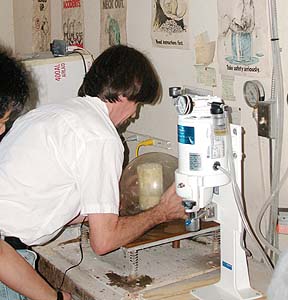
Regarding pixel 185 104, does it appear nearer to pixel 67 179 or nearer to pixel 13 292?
pixel 67 179

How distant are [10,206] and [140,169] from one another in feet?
1.55

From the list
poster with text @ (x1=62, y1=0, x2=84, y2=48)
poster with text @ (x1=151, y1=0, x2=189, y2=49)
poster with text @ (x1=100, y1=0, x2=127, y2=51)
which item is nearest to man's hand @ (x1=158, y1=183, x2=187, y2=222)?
poster with text @ (x1=151, y1=0, x2=189, y2=49)

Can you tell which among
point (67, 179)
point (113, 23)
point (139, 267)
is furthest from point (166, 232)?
point (113, 23)

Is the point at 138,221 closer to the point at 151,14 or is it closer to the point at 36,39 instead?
the point at 151,14

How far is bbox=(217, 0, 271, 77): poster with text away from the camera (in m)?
1.90

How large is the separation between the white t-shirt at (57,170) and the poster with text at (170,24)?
22.7 inches

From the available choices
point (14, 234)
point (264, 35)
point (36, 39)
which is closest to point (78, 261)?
point (14, 234)

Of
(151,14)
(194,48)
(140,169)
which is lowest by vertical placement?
(140,169)

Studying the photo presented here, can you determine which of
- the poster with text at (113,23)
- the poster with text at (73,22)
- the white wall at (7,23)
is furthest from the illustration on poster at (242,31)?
the white wall at (7,23)

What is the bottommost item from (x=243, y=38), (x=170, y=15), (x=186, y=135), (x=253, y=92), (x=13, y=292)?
(x=13, y=292)

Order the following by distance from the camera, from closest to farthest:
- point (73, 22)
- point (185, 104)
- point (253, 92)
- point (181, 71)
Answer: point (185, 104), point (253, 92), point (181, 71), point (73, 22)

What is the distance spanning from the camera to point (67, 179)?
1779 millimetres

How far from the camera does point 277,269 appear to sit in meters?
1.41

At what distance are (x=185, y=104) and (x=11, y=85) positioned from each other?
51cm
